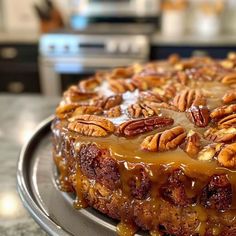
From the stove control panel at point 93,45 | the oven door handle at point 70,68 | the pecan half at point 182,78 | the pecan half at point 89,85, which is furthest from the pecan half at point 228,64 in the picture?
the oven door handle at point 70,68

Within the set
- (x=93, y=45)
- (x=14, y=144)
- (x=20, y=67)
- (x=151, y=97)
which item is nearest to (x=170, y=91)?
(x=151, y=97)

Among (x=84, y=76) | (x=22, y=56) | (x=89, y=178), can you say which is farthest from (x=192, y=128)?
(x=22, y=56)

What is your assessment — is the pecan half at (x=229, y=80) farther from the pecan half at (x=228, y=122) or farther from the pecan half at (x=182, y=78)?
the pecan half at (x=228, y=122)

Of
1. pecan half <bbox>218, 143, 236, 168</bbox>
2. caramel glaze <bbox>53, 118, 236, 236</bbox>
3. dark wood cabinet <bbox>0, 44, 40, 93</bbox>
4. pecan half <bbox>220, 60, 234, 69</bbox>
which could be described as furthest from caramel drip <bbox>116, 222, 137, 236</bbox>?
dark wood cabinet <bbox>0, 44, 40, 93</bbox>

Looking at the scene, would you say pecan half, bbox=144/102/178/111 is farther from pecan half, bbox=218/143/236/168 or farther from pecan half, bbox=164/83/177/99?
pecan half, bbox=218/143/236/168

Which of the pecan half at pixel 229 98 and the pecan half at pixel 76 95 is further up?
the pecan half at pixel 229 98

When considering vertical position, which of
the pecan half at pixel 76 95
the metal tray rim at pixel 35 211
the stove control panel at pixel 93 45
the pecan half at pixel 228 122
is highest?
the pecan half at pixel 228 122

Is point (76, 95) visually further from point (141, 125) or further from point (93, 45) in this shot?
point (93, 45)
